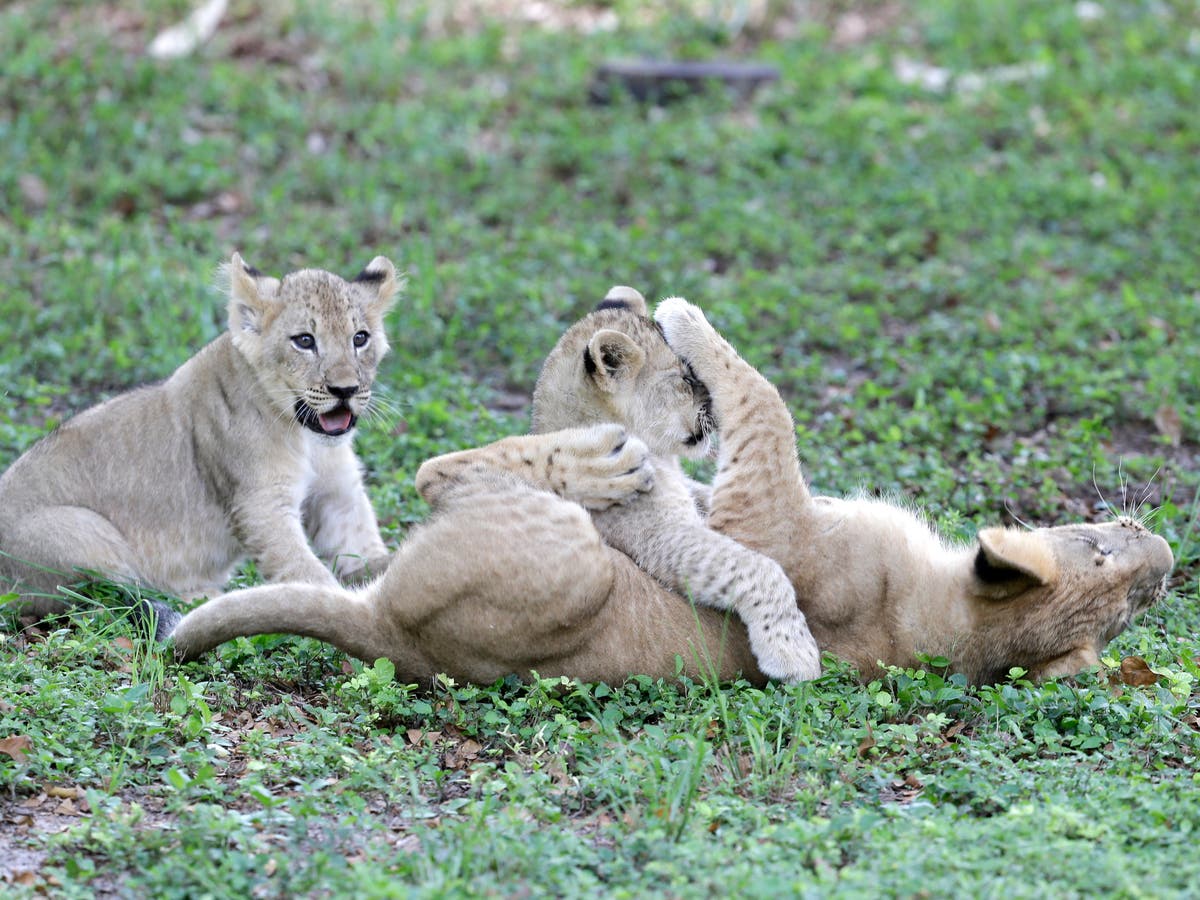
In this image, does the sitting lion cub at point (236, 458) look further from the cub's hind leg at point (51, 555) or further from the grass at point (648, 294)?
the grass at point (648, 294)

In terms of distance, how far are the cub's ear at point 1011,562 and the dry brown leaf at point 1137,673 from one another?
61 centimetres

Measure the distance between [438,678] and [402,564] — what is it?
38cm

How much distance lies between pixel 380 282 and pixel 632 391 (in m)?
1.46

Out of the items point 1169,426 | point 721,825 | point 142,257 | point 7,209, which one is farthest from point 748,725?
point 7,209

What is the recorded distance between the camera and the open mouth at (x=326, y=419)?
20.1ft

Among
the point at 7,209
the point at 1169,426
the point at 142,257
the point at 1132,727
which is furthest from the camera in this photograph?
the point at 7,209

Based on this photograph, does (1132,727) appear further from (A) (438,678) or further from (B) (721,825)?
(A) (438,678)

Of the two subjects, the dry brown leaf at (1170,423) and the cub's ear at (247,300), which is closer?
the cub's ear at (247,300)

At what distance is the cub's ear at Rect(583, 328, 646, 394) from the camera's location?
218 inches

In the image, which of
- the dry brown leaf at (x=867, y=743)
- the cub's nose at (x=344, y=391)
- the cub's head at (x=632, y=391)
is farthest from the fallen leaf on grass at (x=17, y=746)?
the dry brown leaf at (x=867, y=743)

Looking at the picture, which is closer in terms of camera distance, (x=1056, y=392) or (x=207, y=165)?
(x=1056, y=392)

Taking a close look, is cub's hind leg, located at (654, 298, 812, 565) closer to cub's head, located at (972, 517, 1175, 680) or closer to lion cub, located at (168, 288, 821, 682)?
lion cub, located at (168, 288, 821, 682)

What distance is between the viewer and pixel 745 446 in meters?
5.45

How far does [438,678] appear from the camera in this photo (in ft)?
16.0
